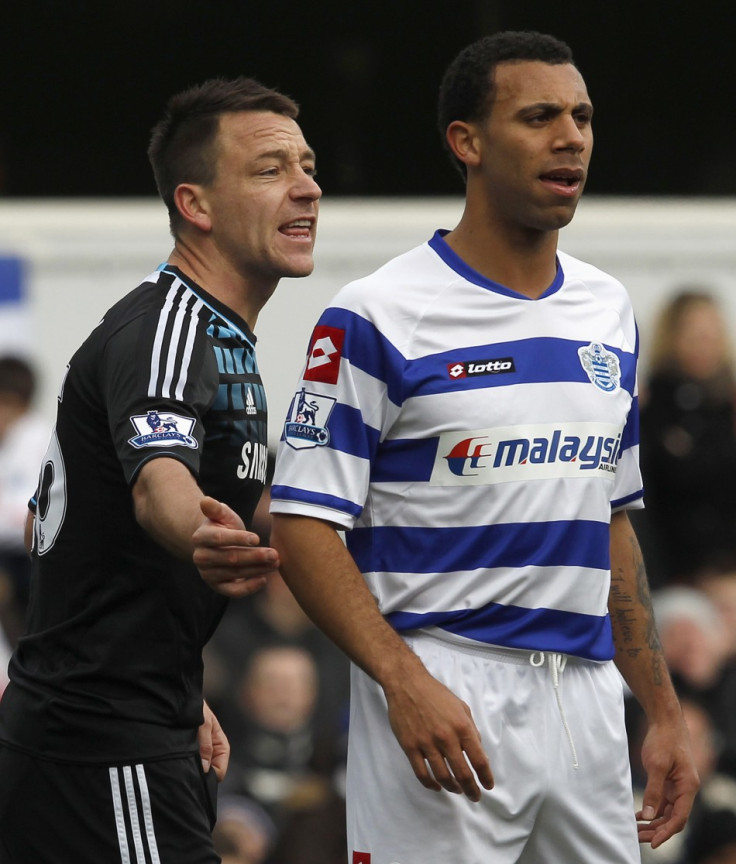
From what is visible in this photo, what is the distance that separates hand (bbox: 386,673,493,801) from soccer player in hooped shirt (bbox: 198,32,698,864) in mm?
117

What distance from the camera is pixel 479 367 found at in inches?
130

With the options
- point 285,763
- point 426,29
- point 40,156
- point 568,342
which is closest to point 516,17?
point 426,29

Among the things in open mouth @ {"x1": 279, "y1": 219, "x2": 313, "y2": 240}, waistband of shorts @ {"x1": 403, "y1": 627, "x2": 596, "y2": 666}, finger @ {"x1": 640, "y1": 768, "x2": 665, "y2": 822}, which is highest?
open mouth @ {"x1": 279, "y1": 219, "x2": 313, "y2": 240}

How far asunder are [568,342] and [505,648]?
2.12 feet

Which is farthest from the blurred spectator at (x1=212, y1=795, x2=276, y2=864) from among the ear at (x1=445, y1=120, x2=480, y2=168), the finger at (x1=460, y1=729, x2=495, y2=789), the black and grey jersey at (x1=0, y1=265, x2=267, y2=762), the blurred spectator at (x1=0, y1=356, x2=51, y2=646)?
the ear at (x1=445, y1=120, x2=480, y2=168)

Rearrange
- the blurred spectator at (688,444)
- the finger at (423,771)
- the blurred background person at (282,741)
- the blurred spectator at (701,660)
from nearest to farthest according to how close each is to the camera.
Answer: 1. the finger at (423,771)
2. the blurred background person at (282,741)
3. the blurred spectator at (701,660)
4. the blurred spectator at (688,444)

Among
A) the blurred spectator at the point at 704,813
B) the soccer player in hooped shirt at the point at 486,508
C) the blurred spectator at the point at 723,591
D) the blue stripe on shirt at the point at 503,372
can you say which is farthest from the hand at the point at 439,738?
the blurred spectator at the point at 723,591

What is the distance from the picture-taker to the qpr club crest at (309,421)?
3.25 m

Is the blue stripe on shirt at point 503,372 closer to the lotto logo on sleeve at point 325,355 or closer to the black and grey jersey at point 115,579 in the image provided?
the lotto logo on sleeve at point 325,355

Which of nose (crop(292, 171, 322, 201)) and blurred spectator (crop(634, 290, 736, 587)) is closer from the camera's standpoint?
nose (crop(292, 171, 322, 201))

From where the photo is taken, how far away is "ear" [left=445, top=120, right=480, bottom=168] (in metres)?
3.45

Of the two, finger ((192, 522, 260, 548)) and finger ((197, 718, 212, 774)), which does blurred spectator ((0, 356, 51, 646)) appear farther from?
finger ((192, 522, 260, 548))

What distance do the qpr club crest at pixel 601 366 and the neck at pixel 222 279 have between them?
696 millimetres

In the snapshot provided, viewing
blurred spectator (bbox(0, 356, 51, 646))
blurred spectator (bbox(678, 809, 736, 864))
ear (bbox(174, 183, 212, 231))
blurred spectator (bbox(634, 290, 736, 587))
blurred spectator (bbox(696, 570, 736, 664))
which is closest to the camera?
ear (bbox(174, 183, 212, 231))
